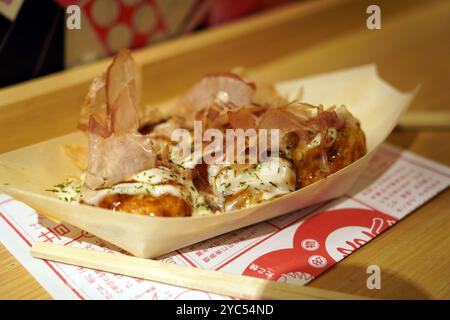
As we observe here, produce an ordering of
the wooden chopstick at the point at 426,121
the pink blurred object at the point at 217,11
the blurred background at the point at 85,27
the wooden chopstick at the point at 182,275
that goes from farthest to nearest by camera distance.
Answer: the pink blurred object at the point at 217,11 < the wooden chopstick at the point at 426,121 < the blurred background at the point at 85,27 < the wooden chopstick at the point at 182,275

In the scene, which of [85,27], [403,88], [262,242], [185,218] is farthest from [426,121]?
[85,27]

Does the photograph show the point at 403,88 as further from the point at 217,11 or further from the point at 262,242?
the point at 262,242

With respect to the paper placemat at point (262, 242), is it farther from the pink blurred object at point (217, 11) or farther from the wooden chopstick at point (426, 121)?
the pink blurred object at point (217, 11)

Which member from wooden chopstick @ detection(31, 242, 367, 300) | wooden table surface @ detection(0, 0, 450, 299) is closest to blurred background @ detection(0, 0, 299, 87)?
wooden table surface @ detection(0, 0, 450, 299)

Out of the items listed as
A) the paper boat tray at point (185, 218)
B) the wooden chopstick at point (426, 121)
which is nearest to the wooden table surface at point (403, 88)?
the wooden chopstick at point (426, 121)

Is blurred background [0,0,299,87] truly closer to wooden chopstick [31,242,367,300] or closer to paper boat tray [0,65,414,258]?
paper boat tray [0,65,414,258]

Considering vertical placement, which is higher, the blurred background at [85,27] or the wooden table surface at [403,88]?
the blurred background at [85,27]

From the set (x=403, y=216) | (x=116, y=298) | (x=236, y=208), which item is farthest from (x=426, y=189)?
(x=116, y=298)
